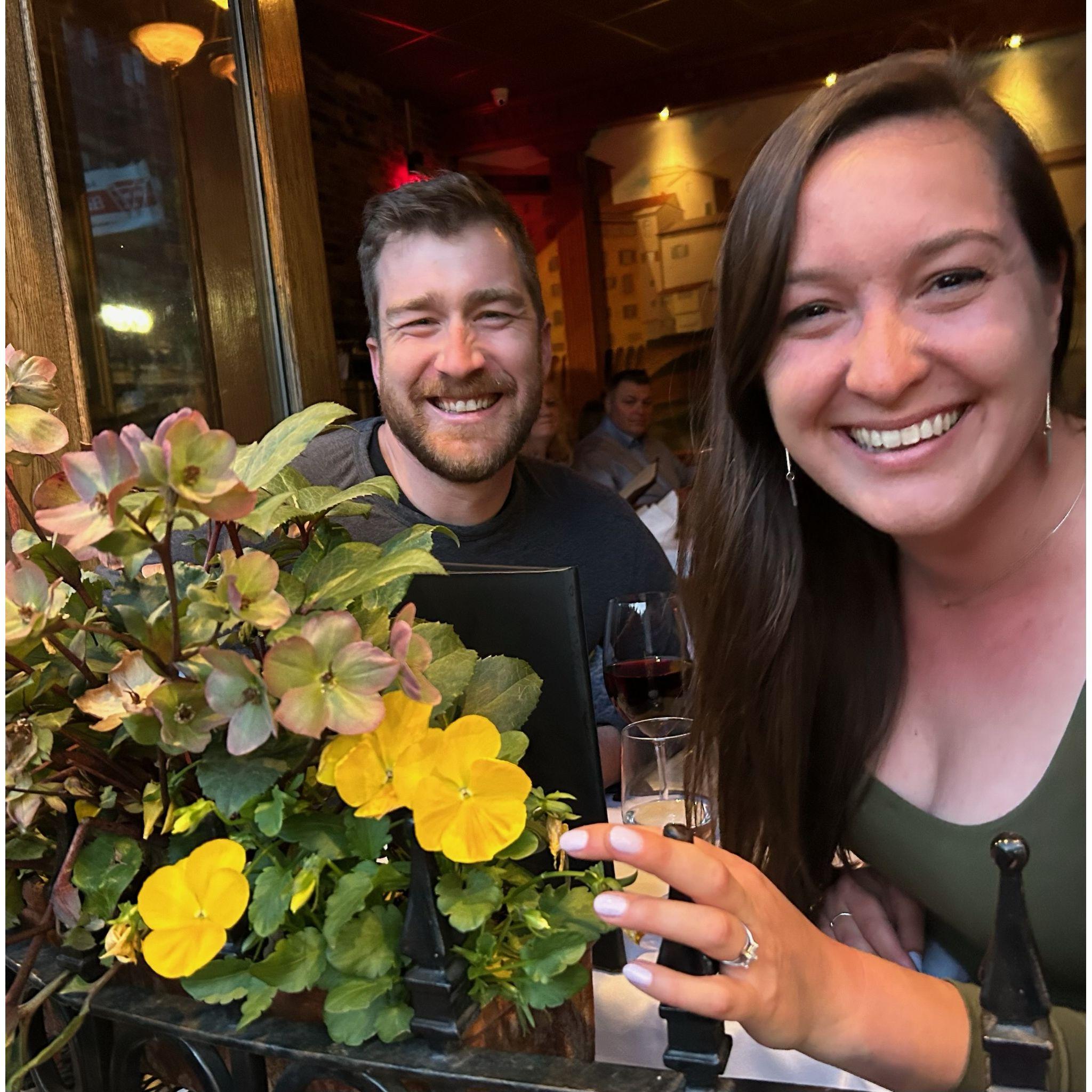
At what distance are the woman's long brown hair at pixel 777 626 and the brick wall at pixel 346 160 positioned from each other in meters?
4.98

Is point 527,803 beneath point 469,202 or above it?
beneath

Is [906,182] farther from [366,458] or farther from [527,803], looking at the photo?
[366,458]

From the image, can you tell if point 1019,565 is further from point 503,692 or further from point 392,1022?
point 392,1022

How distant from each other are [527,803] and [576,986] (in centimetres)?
10

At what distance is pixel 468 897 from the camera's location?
501 millimetres

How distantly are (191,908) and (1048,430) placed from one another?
92 centimetres

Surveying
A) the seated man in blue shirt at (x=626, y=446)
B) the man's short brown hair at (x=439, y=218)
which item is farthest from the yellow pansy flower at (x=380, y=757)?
the seated man in blue shirt at (x=626, y=446)

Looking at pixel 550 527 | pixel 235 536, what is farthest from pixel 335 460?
pixel 235 536

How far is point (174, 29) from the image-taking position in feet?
8.55

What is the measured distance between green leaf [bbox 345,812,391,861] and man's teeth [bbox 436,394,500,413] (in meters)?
1.36

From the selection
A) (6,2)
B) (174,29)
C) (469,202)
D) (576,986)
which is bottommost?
(576,986)

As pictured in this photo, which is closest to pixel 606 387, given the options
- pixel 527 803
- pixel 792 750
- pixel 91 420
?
pixel 91 420

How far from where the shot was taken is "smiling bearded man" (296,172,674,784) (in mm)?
1784

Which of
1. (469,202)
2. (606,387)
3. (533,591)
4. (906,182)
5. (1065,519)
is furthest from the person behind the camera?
(606,387)
